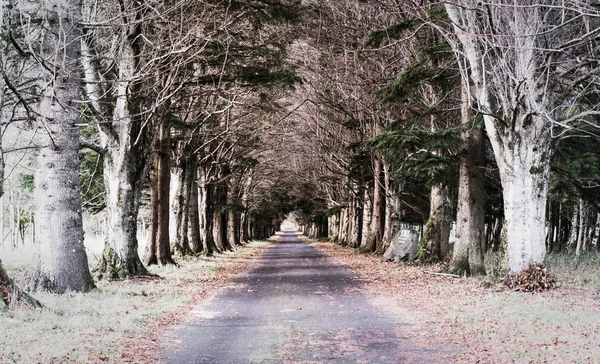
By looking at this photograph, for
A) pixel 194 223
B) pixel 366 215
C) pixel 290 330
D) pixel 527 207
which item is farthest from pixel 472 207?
pixel 366 215

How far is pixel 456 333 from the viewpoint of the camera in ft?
29.1

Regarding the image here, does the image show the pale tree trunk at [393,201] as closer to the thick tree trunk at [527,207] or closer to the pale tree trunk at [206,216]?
the pale tree trunk at [206,216]

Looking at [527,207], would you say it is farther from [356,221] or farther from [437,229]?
[356,221]

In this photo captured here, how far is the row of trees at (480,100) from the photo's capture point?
1219 centimetres

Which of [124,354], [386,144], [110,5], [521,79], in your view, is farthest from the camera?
[386,144]

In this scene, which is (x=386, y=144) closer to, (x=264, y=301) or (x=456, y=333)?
(x=264, y=301)

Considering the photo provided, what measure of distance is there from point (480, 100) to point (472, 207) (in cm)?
438

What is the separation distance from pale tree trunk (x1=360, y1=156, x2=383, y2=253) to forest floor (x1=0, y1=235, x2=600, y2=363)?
14787 mm

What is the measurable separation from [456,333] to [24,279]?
9467 millimetres

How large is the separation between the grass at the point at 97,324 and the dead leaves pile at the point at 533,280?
24.1 feet

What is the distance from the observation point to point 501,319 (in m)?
9.60

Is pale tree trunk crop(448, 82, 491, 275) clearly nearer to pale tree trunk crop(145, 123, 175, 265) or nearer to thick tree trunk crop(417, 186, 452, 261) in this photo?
thick tree trunk crop(417, 186, 452, 261)

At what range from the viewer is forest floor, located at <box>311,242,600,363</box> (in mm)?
7340

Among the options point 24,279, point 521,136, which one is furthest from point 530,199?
point 24,279
